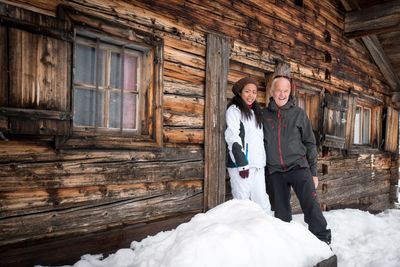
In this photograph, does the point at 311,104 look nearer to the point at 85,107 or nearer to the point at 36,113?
the point at 85,107

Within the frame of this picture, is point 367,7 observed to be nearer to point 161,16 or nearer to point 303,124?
point 303,124

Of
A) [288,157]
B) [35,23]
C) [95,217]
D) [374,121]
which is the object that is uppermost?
[35,23]

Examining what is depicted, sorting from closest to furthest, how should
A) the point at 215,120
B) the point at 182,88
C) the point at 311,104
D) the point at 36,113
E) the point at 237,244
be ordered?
the point at 237,244 < the point at 36,113 < the point at 182,88 < the point at 215,120 < the point at 311,104

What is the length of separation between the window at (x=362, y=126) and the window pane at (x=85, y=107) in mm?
6487

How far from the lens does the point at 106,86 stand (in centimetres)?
311

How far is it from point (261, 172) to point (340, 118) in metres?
3.66

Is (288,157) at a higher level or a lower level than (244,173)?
higher

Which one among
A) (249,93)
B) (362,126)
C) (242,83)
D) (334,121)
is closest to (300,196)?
(249,93)

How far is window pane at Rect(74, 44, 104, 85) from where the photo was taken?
293 centimetres

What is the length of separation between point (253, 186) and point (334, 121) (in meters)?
3.51

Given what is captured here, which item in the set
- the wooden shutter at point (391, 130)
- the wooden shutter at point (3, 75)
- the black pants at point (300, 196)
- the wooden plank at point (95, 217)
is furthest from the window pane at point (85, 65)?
the wooden shutter at point (391, 130)

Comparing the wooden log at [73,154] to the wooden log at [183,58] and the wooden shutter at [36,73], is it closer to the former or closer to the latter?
the wooden shutter at [36,73]

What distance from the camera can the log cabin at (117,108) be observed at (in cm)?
245

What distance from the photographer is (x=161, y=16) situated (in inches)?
134
